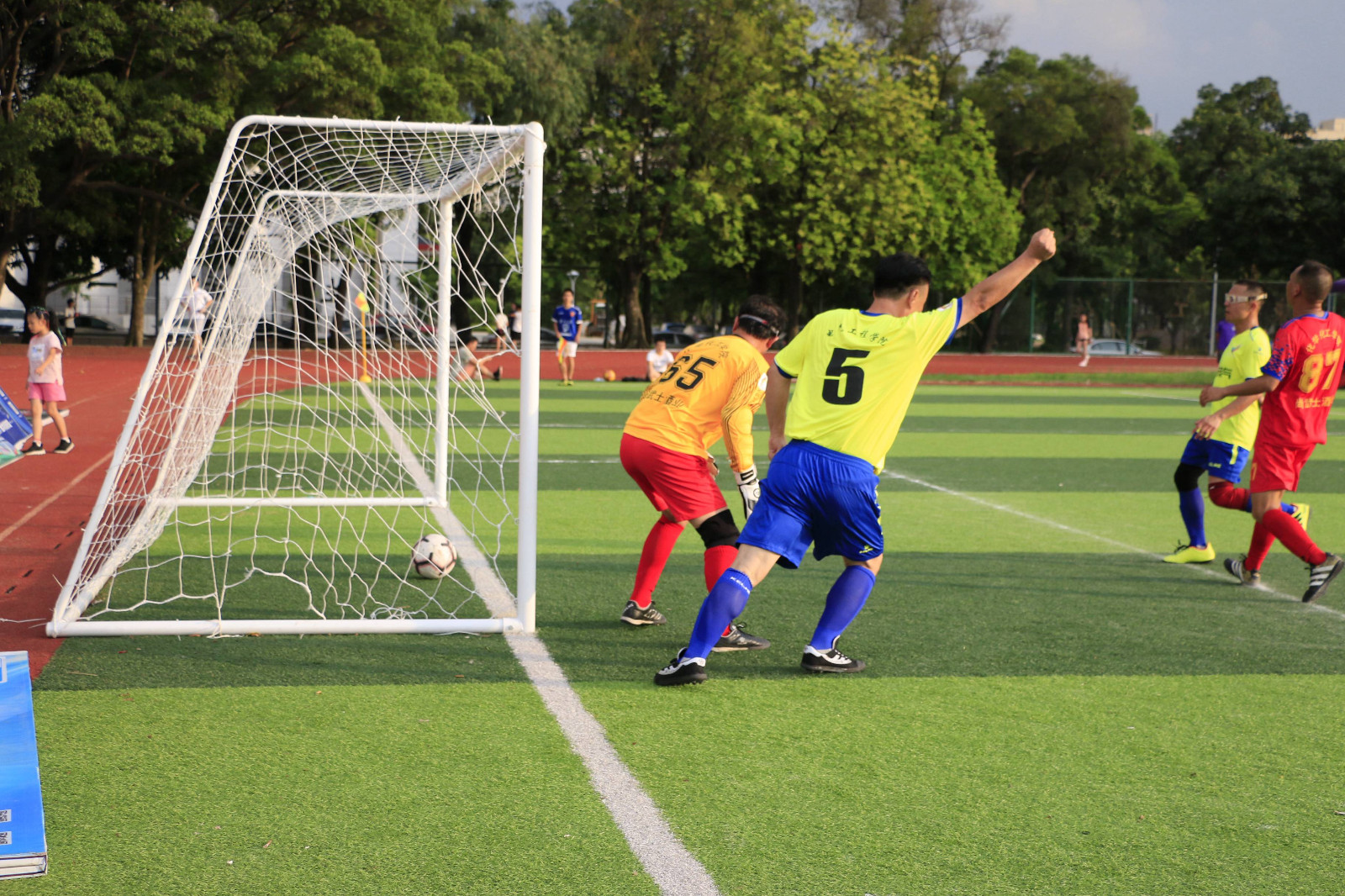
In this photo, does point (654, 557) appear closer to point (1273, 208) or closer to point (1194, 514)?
point (1194, 514)

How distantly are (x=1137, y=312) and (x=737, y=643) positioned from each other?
1446 inches

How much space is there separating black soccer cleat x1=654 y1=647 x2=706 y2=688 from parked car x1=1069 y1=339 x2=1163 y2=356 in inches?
1415

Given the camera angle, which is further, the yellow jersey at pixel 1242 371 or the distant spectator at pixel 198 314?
the yellow jersey at pixel 1242 371

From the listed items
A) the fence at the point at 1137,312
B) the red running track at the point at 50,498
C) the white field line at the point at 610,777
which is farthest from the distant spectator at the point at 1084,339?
the white field line at the point at 610,777

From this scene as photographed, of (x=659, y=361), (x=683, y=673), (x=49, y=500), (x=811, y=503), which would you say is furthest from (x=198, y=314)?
(x=659, y=361)

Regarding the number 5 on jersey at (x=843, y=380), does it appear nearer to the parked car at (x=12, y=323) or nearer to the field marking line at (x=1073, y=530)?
the field marking line at (x=1073, y=530)

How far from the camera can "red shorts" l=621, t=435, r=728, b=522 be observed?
17.5ft

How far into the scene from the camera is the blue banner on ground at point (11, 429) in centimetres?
1077

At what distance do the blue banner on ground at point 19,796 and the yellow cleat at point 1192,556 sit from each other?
6684 millimetres

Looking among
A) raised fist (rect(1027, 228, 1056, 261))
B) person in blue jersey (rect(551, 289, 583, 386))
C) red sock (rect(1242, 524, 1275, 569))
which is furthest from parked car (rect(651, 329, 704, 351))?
raised fist (rect(1027, 228, 1056, 261))

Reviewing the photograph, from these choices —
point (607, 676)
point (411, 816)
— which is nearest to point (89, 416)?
point (607, 676)

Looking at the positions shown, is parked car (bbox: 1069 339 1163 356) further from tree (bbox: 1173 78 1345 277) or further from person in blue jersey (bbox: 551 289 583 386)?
person in blue jersey (bbox: 551 289 583 386)

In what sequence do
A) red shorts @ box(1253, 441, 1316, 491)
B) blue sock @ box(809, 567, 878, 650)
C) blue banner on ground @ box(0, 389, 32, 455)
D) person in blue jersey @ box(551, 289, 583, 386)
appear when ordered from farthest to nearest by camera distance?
person in blue jersey @ box(551, 289, 583, 386)
blue banner on ground @ box(0, 389, 32, 455)
red shorts @ box(1253, 441, 1316, 491)
blue sock @ box(809, 567, 878, 650)

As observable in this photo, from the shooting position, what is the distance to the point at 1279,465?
21.0 feet
